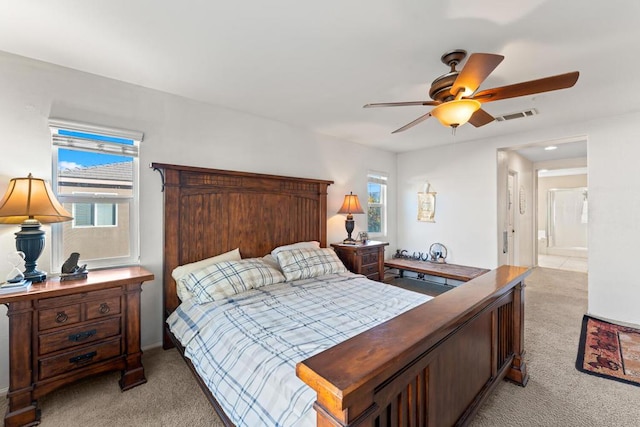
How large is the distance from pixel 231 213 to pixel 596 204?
4.40m

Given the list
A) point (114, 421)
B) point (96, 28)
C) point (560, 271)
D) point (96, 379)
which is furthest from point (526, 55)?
point (560, 271)

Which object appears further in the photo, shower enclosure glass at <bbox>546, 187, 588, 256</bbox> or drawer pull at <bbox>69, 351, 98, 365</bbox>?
shower enclosure glass at <bbox>546, 187, 588, 256</bbox>

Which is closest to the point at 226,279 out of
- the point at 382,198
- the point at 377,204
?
the point at 377,204

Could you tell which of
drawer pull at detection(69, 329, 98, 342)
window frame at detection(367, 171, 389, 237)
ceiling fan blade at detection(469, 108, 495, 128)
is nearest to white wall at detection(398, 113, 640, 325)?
window frame at detection(367, 171, 389, 237)

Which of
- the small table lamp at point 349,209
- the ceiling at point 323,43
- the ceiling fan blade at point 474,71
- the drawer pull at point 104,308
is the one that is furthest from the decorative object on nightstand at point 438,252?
the drawer pull at point 104,308

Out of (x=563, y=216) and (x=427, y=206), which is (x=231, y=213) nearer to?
(x=427, y=206)

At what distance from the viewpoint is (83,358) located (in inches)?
74.7

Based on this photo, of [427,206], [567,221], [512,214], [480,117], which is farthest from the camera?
[567,221]

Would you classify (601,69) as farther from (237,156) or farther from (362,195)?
(237,156)

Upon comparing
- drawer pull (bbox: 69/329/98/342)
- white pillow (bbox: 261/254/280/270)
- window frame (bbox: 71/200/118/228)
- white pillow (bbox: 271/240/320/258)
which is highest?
window frame (bbox: 71/200/118/228)

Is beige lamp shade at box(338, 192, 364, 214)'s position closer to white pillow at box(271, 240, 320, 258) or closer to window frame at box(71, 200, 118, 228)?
white pillow at box(271, 240, 320, 258)

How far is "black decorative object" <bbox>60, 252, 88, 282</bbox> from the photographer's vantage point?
2.00 meters

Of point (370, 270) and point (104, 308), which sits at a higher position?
point (104, 308)

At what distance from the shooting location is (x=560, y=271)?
5.80 metres
